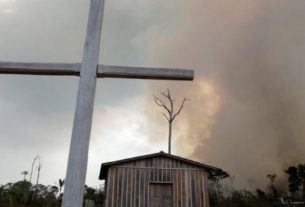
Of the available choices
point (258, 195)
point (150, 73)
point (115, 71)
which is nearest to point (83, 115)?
point (115, 71)

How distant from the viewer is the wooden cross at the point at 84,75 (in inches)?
85.4

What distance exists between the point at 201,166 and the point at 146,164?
2.79 m

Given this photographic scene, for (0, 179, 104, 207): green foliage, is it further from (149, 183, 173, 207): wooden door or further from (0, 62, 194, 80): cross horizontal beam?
(0, 62, 194, 80): cross horizontal beam

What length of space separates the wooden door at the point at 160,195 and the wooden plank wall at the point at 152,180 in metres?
0.17

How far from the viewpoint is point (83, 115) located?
233 centimetres

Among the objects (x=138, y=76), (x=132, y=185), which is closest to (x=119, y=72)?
(x=138, y=76)

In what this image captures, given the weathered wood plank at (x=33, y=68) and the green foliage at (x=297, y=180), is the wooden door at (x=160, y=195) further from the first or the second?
the green foliage at (x=297, y=180)

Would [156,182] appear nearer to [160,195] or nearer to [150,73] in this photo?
[160,195]

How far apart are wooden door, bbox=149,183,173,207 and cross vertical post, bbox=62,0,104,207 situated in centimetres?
1355

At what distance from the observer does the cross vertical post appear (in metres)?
2.14

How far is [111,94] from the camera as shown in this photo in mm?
10859

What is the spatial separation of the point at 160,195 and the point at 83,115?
545 inches

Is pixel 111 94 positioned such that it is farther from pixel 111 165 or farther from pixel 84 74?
pixel 84 74

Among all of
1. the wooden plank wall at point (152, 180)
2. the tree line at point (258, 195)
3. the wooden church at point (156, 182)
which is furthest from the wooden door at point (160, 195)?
the tree line at point (258, 195)
